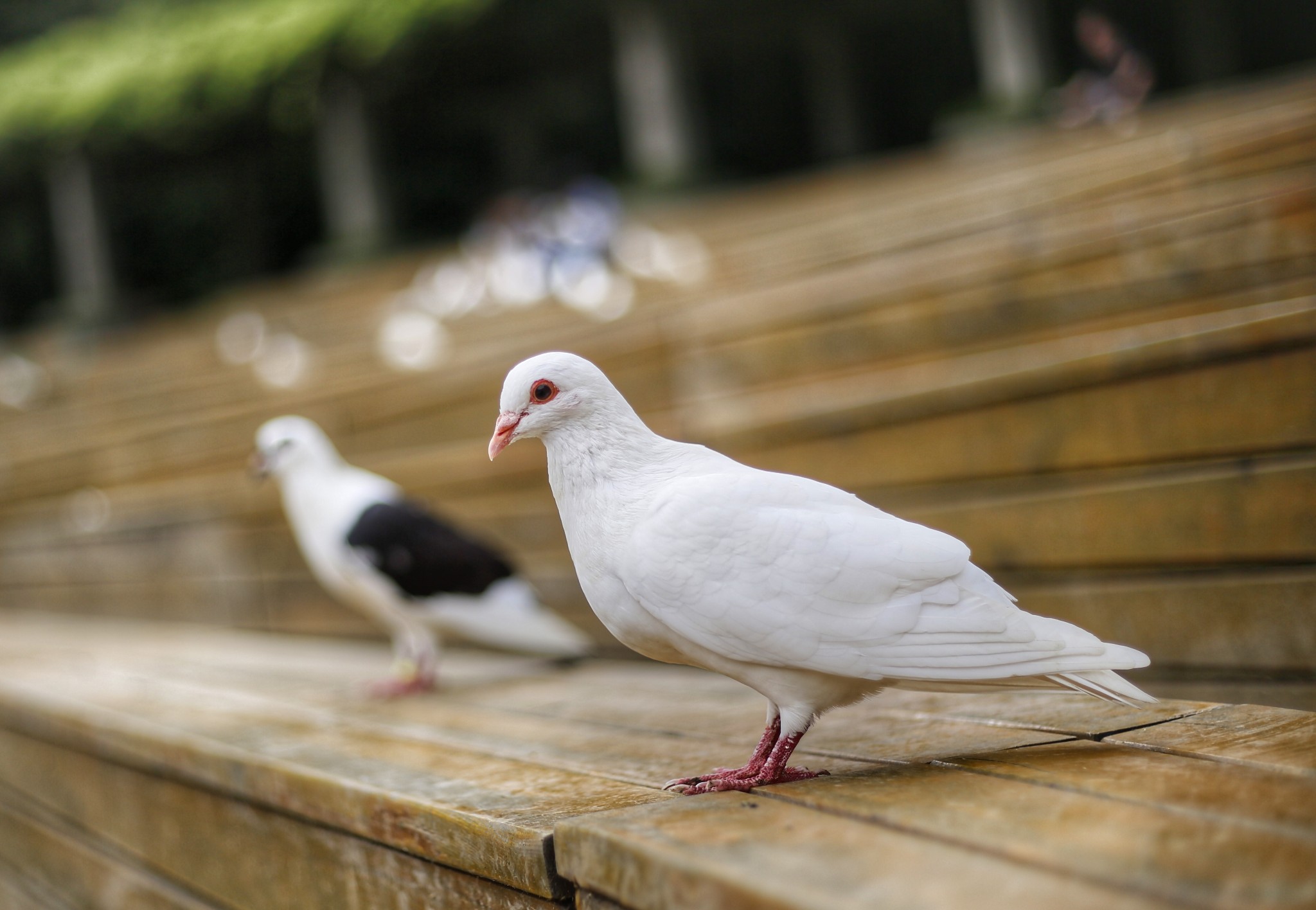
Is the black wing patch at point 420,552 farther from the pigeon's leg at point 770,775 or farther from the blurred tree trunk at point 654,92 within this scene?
the blurred tree trunk at point 654,92

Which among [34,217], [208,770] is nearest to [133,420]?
[208,770]

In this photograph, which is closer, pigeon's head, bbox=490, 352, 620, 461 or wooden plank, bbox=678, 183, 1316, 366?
pigeon's head, bbox=490, 352, 620, 461

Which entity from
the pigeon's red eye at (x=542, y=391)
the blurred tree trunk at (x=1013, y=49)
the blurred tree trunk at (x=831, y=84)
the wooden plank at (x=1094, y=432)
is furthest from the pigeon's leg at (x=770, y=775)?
the blurred tree trunk at (x=831, y=84)

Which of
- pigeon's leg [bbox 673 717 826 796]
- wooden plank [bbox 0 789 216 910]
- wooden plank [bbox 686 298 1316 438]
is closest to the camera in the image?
pigeon's leg [bbox 673 717 826 796]

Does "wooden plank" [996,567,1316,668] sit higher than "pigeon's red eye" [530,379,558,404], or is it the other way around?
"pigeon's red eye" [530,379,558,404]

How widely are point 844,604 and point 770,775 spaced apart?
340 mm

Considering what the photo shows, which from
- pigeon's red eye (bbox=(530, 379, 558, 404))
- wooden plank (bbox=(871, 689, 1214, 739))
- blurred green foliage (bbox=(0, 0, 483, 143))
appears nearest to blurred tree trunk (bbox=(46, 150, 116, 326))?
blurred green foliage (bbox=(0, 0, 483, 143))

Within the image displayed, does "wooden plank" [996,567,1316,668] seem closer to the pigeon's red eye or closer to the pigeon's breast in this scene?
the pigeon's breast

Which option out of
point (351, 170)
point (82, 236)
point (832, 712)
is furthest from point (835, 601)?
point (82, 236)

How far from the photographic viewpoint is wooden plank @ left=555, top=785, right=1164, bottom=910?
125cm

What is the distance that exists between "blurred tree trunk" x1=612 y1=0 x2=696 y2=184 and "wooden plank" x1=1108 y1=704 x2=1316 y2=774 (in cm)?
1730

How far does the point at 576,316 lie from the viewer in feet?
27.0

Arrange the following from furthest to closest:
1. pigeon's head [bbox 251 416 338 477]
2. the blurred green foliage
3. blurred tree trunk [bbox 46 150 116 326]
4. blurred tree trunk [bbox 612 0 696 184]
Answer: blurred tree trunk [bbox 46 150 116 326] < the blurred green foliage < blurred tree trunk [bbox 612 0 696 184] < pigeon's head [bbox 251 416 338 477]

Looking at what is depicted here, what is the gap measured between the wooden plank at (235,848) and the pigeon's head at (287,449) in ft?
3.34
